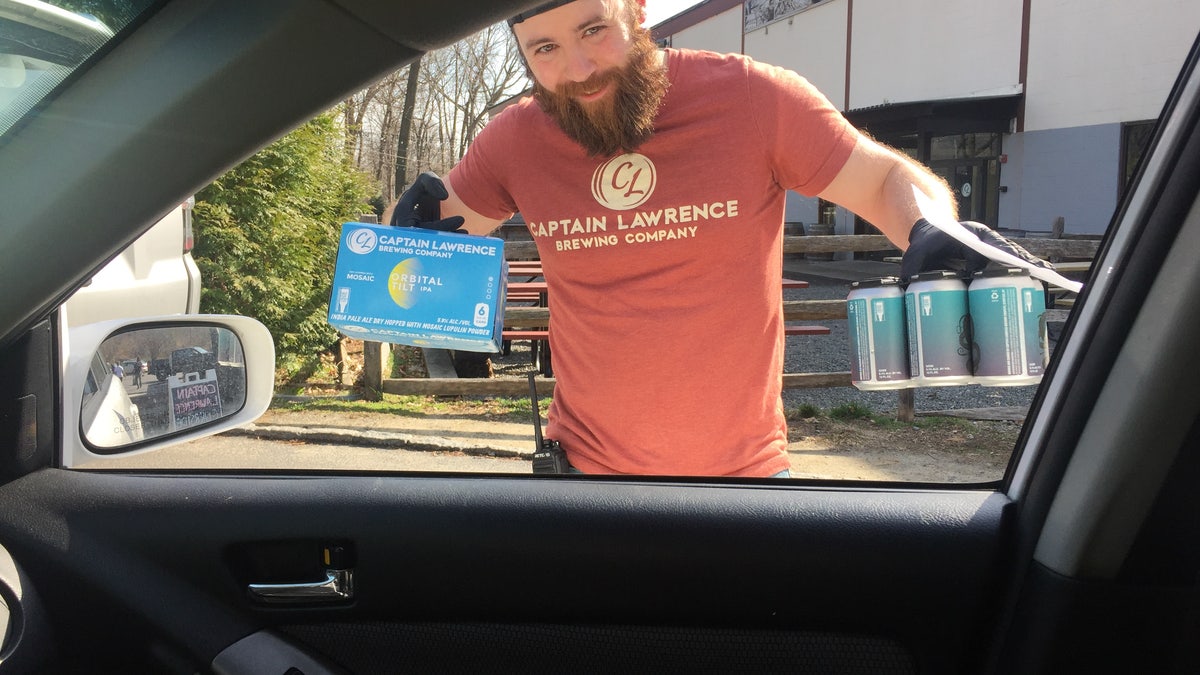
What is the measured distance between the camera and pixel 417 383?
→ 353 cm

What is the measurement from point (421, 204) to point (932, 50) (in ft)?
31.1

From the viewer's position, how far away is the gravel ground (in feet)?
5.98

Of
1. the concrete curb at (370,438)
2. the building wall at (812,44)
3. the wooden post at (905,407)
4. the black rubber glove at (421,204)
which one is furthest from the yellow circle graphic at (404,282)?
the building wall at (812,44)

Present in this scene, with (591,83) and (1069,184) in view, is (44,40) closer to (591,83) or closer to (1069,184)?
(591,83)

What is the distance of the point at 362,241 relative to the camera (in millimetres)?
1733

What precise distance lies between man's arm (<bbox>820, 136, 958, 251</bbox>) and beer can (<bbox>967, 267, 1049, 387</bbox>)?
40 centimetres

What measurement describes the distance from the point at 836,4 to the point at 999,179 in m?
2.88

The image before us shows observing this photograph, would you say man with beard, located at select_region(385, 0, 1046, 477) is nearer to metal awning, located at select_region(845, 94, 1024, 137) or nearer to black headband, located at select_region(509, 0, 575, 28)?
black headband, located at select_region(509, 0, 575, 28)

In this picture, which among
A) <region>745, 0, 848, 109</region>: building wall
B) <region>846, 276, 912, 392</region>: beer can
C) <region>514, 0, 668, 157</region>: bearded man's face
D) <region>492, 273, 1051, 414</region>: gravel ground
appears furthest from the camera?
<region>745, 0, 848, 109</region>: building wall

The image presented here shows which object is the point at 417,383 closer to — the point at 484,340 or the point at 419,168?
the point at 419,168

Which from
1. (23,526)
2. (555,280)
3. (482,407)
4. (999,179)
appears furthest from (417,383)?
(999,179)

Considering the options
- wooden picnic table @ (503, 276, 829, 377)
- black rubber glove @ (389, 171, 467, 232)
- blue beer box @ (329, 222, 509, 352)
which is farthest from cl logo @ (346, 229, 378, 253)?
wooden picnic table @ (503, 276, 829, 377)

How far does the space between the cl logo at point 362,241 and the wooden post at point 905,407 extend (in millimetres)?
1286

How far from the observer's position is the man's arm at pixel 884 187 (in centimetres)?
186
